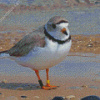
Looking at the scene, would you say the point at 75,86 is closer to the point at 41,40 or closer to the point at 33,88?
the point at 33,88

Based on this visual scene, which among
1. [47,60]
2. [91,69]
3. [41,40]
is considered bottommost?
[91,69]

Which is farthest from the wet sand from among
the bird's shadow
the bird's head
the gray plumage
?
the bird's head

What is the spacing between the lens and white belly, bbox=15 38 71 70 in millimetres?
4297

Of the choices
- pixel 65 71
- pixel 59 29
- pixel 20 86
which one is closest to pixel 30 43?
pixel 59 29

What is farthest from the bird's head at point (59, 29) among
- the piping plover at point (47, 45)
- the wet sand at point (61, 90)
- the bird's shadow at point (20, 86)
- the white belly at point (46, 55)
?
the bird's shadow at point (20, 86)

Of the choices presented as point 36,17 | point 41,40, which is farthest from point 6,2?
point 41,40

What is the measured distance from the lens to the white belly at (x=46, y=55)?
14.1 feet

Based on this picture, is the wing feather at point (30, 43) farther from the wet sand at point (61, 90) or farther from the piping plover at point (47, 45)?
the wet sand at point (61, 90)

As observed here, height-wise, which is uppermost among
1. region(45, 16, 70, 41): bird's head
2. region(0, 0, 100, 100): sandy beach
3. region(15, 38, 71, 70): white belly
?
region(45, 16, 70, 41): bird's head

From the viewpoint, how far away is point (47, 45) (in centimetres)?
430

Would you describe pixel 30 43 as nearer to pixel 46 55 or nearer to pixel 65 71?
pixel 46 55

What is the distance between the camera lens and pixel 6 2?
17.3 m

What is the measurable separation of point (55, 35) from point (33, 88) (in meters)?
1.18

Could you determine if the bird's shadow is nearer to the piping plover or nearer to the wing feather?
the piping plover
